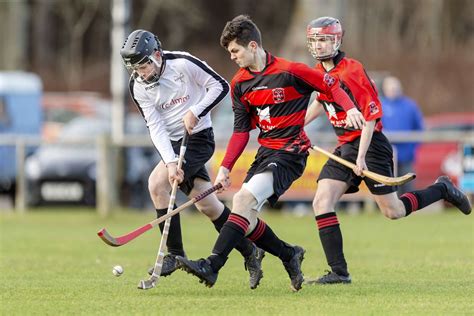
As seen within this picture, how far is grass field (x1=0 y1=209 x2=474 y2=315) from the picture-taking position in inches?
324

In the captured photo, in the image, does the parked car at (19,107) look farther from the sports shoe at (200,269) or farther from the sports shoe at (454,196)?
the sports shoe at (200,269)

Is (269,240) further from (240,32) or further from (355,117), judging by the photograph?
(240,32)

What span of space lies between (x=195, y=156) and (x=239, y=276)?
1194 millimetres

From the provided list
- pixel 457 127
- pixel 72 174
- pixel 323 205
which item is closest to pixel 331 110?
pixel 323 205

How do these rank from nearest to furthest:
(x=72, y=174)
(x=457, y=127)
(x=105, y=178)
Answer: (x=105, y=178)
(x=72, y=174)
(x=457, y=127)

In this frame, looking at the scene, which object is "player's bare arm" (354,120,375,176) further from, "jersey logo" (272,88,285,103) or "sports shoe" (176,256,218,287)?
"sports shoe" (176,256,218,287)

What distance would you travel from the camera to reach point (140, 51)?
9.04 m

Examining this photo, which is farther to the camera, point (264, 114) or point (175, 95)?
point (175, 95)

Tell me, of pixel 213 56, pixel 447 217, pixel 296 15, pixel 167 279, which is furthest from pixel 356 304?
pixel 213 56

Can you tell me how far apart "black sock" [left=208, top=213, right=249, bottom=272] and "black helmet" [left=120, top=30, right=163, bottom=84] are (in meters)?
1.30

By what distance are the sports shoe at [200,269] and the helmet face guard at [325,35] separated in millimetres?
1933

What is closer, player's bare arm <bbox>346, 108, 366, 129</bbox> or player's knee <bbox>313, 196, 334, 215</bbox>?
player's bare arm <bbox>346, 108, 366, 129</bbox>

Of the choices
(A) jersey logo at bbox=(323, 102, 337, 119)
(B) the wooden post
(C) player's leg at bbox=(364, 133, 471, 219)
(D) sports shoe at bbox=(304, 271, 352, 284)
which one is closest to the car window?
(B) the wooden post

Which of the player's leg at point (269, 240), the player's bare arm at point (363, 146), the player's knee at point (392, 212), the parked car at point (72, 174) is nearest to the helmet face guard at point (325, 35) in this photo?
the player's bare arm at point (363, 146)
